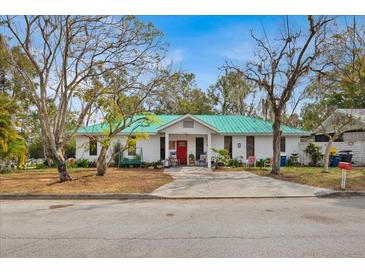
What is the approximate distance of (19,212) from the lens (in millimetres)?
6766

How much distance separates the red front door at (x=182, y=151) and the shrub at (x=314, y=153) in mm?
9620

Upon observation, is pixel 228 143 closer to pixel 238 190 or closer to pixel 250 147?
pixel 250 147

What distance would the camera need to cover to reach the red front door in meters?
21.7

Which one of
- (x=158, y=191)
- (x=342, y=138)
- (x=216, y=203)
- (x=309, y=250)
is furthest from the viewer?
(x=342, y=138)

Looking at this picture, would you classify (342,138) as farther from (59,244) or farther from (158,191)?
(59,244)

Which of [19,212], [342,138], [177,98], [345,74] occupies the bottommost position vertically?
[19,212]

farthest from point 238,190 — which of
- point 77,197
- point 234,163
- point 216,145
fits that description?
point 216,145

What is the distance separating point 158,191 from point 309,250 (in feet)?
20.0

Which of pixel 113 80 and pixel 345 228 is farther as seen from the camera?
pixel 113 80

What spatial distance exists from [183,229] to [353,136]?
23183 millimetres

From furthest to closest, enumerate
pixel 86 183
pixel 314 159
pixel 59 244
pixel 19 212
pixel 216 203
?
pixel 314 159 → pixel 86 183 → pixel 216 203 → pixel 19 212 → pixel 59 244

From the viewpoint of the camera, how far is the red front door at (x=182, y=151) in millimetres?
21719

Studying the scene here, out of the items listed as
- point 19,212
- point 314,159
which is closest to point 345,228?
point 19,212

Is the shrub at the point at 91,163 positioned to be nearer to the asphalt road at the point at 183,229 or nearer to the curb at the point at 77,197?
the curb at the point at 77,197
